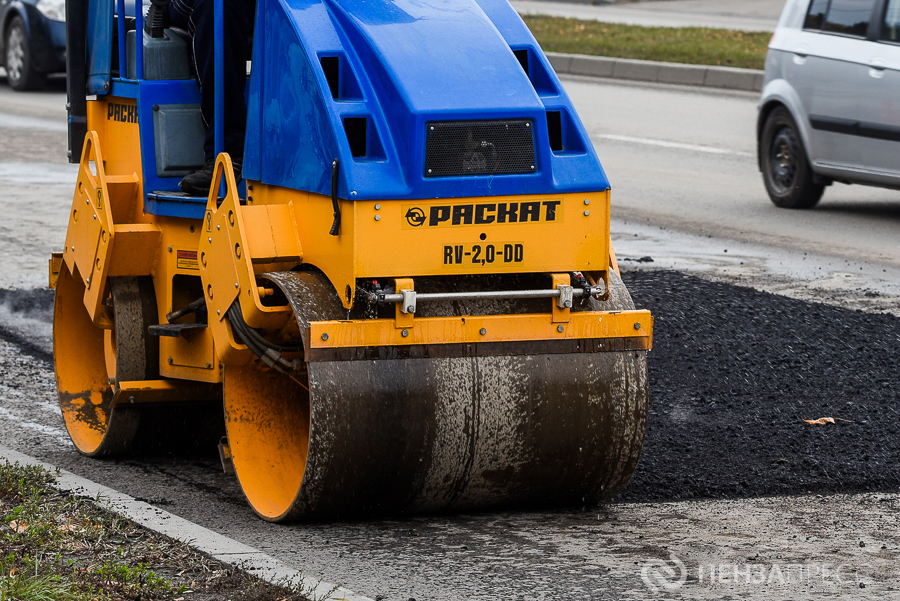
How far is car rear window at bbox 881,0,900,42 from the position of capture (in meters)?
10.8

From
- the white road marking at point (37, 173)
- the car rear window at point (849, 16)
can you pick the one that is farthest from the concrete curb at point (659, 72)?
the white road marking at point (37, 173)

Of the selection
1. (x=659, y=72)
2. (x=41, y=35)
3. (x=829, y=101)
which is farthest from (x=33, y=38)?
Result: (x=829, y=101)

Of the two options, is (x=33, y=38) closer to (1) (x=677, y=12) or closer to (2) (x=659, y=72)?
(2) (x=659, y=72)

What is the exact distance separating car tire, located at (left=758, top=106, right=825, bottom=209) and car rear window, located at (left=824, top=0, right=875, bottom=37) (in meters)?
0.80

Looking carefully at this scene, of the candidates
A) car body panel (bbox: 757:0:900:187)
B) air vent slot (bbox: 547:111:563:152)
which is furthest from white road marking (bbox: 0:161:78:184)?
air vent slot (bbox: 547:111:563:152)

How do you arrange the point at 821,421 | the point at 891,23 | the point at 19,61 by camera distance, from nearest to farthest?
the point at 821,421 → the point at 891,23 → the point at 19,61

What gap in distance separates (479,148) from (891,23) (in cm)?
710

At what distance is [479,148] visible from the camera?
4.66 metres

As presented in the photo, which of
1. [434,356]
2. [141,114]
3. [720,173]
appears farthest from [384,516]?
[720,173]

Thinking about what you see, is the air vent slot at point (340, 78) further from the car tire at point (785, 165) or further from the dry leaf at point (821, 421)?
the car tire at point (785, 165)

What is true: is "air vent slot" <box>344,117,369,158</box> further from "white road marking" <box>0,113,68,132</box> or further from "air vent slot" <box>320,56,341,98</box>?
"white road marking" <box>0,113,68,132</box>

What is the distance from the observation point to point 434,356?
15.3ft

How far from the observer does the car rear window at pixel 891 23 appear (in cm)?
1079

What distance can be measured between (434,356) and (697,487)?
1.34 m
